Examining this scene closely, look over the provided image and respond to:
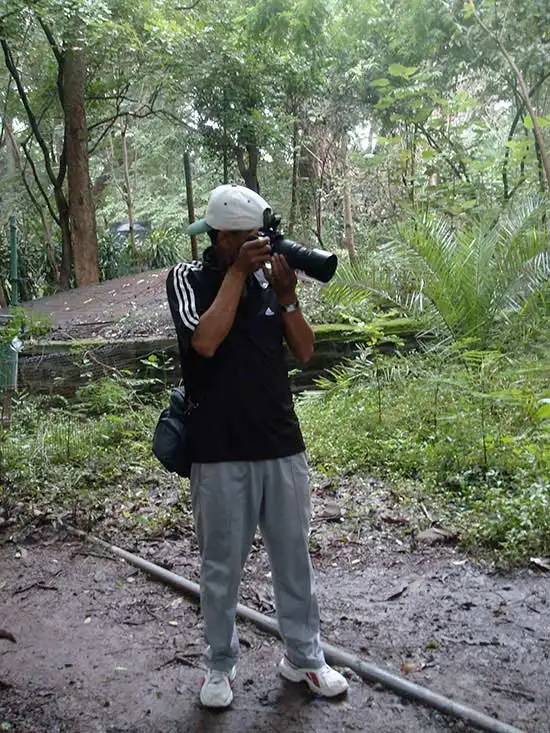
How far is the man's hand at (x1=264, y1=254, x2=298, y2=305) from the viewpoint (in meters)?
2.20

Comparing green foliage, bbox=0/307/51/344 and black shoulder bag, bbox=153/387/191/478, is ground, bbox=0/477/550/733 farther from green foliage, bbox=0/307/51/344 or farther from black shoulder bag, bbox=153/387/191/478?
green foliage, bbox=0/307/51/344

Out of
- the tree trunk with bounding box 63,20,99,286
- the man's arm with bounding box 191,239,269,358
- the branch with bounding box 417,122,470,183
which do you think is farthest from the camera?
the tree trunk with bounding box 63,20,99,286

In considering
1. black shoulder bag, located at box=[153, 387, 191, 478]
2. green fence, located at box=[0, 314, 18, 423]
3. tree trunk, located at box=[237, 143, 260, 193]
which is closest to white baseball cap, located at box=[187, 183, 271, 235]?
black shoulder bag, located at box=[153, 387, 191, 478]

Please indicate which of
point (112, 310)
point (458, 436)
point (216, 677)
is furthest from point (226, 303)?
point (112, 310)

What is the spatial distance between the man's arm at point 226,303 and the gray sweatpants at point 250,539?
1.24 feet

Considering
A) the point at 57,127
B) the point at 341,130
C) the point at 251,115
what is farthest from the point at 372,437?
the point at 57,127

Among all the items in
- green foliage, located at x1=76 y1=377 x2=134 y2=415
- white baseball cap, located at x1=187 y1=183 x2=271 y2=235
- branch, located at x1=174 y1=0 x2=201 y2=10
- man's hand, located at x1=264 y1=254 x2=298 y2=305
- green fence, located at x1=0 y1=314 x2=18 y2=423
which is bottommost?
green foliage, located at x1=76 y1=377 x2=134 y2=415

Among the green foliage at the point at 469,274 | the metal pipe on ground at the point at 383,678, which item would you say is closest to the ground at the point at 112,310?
the green foliage at the point at 469,274

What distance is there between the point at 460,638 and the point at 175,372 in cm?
468

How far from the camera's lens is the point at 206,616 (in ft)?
7.30

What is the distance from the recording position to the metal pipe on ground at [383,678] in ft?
7.02

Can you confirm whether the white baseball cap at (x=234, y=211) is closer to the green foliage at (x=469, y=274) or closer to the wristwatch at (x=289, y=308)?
the wristwatch at (x=289, y=308)

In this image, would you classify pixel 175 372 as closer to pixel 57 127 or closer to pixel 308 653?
pixel 308 653

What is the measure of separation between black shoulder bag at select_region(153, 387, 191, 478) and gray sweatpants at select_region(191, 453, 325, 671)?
57mm
